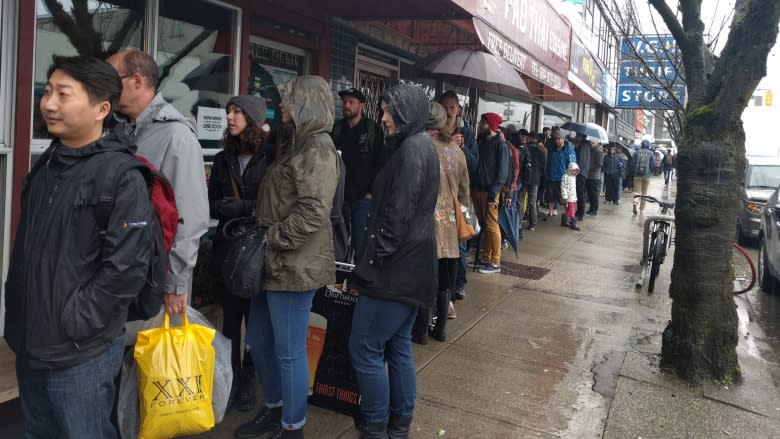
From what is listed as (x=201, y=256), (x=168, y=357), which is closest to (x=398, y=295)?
(x=168, y=357)

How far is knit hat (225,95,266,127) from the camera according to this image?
347 centimetres

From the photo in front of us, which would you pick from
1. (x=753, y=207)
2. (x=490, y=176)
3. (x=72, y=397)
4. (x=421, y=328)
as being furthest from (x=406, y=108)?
(x=753, y=207)

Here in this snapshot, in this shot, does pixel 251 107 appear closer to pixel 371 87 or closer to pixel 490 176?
pixel 490 176

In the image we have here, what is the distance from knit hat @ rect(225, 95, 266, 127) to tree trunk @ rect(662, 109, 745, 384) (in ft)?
9.79

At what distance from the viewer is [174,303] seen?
2729 millimetres

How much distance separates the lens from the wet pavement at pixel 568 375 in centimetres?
380

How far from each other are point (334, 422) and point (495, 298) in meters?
3.24

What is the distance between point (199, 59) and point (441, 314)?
2799 millimetres

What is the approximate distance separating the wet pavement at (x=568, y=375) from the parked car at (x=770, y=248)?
53 centimetres

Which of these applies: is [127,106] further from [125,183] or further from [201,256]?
[201,256]

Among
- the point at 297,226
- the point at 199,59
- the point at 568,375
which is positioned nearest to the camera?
the point at 297,226

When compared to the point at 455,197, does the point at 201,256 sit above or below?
below

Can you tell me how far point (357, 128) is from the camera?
5.64m

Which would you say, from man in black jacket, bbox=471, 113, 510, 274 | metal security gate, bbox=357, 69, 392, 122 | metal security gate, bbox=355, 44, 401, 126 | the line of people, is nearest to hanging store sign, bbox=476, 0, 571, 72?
man in black jacket, bbox=471, 113, 510, 274
